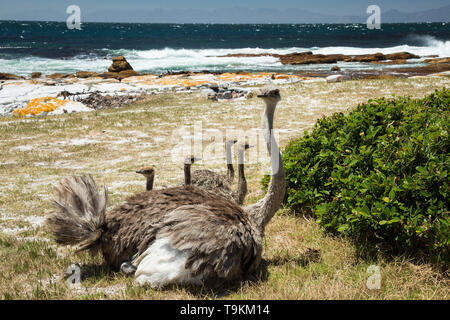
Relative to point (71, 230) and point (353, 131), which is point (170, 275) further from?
point (353, 131)

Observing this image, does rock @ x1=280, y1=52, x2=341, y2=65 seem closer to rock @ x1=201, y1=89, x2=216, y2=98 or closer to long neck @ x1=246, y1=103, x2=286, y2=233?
rock @ x1=201, y1=89, x2=216, y2=98

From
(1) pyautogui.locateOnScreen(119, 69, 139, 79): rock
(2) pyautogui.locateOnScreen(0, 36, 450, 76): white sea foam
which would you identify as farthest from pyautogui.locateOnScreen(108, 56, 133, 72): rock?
(2) pyautogui.locateOnScreen(0, 36, 450, 76): white sea foam

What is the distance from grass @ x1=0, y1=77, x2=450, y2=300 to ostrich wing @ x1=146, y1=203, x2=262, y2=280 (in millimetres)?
236

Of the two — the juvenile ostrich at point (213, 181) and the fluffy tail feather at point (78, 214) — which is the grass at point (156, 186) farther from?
the juvenile ostrich at point (213, 181)

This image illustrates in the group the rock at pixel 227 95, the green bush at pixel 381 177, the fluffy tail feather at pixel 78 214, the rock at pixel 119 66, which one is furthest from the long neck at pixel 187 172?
the rock at pixel 119 66

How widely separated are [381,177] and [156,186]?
5.28 m

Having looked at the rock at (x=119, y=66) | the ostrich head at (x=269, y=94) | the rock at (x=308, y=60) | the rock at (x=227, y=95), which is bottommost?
the rock at (x=227, y=95)

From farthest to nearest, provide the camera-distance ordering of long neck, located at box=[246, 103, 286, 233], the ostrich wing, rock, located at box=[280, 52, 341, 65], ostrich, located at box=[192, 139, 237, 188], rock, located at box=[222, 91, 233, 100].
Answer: rock, located at box=[280, 52, 341, 65]
rock, located at box=[222, 91, 233, 100]
ostrich, located at box=[192, 139, 237, 188]
long neck, located at box=[246, 103, 286, 233]
the ostrich wing

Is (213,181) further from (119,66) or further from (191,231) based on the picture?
(119,66)

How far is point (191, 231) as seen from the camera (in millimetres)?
4227

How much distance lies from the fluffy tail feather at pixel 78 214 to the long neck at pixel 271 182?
1.73 m

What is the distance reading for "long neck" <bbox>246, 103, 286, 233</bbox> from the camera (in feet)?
15.4

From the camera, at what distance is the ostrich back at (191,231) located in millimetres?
4164

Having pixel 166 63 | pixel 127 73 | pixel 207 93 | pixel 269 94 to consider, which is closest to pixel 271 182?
pixel 269 94
